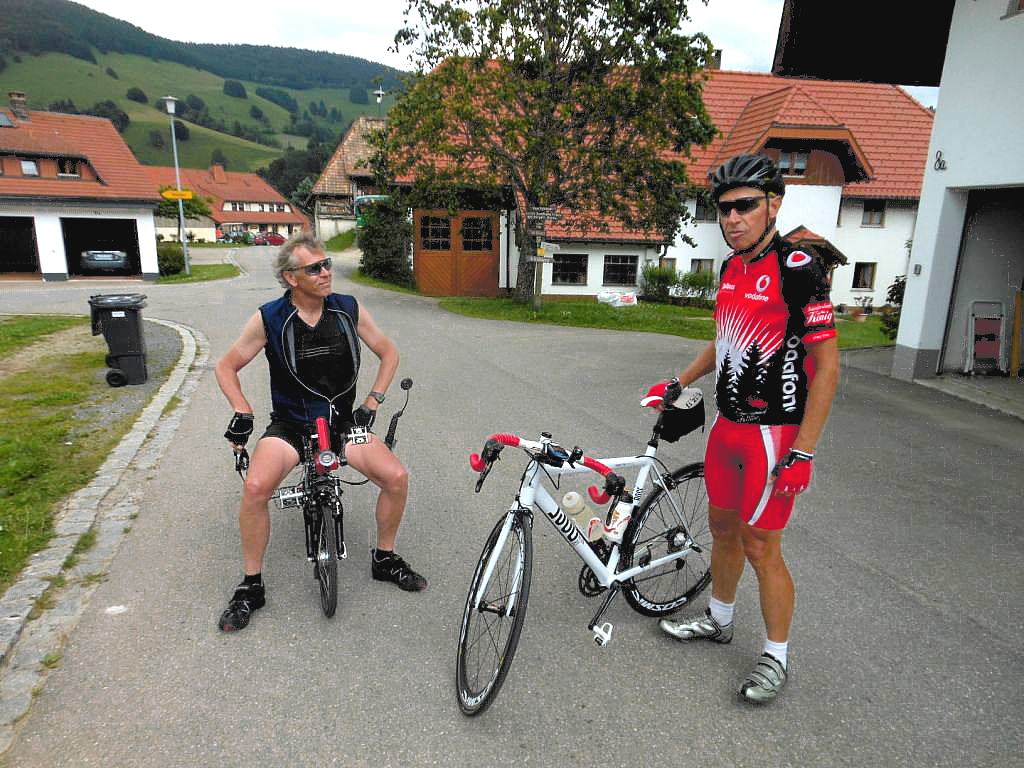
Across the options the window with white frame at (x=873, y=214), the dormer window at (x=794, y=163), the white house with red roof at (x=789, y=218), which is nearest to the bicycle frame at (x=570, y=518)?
the white house with red roof at (x=789, y=218)

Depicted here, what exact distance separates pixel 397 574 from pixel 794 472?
2274mm

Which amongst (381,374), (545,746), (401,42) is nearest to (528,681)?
(545,746)

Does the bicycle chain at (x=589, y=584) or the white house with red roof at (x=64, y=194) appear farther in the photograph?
the white house with red roof at (x=64, y=194)

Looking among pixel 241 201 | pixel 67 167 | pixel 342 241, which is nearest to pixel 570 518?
pixel 67 167

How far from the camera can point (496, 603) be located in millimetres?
2844

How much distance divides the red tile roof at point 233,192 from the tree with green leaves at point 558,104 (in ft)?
268

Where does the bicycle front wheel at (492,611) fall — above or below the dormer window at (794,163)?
below

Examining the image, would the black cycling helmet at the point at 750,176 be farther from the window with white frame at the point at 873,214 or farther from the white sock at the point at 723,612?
the window with white frame at the point at 873,214

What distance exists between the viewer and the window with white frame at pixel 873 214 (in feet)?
83.7

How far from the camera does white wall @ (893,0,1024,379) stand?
26.9 feet

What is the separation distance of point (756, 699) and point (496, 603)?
1.19 meters

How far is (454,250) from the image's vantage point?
987 inches

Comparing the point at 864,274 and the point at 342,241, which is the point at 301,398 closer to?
the point at 864,274

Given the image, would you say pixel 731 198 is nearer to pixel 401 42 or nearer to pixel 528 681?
pixel 528 681
